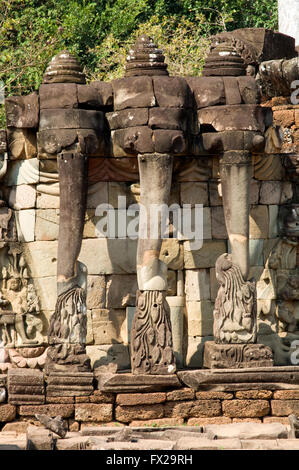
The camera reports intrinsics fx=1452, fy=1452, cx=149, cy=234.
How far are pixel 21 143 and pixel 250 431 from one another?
4592mm

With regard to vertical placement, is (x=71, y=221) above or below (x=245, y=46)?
below

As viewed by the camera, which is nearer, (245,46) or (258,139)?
(258,139)

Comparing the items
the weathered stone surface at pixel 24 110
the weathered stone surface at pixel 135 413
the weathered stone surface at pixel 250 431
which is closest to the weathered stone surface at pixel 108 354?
the weathered stone surface at pixel 135 413

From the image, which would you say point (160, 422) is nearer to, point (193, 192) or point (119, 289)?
point (119, 289)

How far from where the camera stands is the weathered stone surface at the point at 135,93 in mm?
17406

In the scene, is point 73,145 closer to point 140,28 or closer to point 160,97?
point 160,97

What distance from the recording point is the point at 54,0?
29.0 meters

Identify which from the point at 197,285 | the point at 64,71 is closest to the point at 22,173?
the point at 64,71

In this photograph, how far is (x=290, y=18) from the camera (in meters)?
24.8

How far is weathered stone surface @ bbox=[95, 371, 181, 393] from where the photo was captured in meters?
17.2

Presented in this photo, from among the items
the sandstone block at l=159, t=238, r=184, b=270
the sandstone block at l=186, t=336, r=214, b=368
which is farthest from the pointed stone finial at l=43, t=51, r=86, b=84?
the sandstone block at l=186, t=336, r=214, b=368

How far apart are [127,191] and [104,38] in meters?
10.8

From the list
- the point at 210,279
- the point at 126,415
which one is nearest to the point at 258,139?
the point at 210,279

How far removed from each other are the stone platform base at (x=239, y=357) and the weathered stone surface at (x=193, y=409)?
0.46 metres
